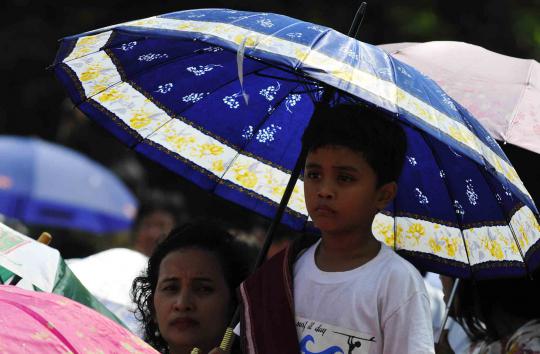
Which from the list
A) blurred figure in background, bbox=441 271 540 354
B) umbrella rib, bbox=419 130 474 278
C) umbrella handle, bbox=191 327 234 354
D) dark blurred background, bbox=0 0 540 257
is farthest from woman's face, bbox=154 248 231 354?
dark blurred background, bbox=0 0 540 257

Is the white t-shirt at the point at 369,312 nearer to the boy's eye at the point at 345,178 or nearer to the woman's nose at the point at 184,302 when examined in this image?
the boy's eye at the point at 345,178

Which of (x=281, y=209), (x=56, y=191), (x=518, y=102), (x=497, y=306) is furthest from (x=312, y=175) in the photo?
(x=56, y=191)

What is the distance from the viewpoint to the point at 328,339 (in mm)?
3527

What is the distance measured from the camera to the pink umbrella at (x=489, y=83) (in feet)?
14.1

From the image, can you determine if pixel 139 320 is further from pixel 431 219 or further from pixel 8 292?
pixel 8 292

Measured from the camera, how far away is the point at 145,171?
46.9 ft

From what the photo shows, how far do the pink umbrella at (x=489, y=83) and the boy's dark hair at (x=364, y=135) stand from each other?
1.98ft

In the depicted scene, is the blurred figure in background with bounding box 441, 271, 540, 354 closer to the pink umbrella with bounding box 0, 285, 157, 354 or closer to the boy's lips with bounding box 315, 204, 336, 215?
the boy's lips with bounding box 315, 204, 336, 215

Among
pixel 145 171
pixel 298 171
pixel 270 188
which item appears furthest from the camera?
pixel 145 171

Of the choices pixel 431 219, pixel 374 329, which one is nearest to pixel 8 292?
pixel 374 329

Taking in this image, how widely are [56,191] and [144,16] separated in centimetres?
183

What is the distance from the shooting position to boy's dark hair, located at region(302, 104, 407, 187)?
3.66 meters

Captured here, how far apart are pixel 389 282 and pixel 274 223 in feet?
2.38

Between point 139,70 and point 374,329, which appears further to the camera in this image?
point 139,70
